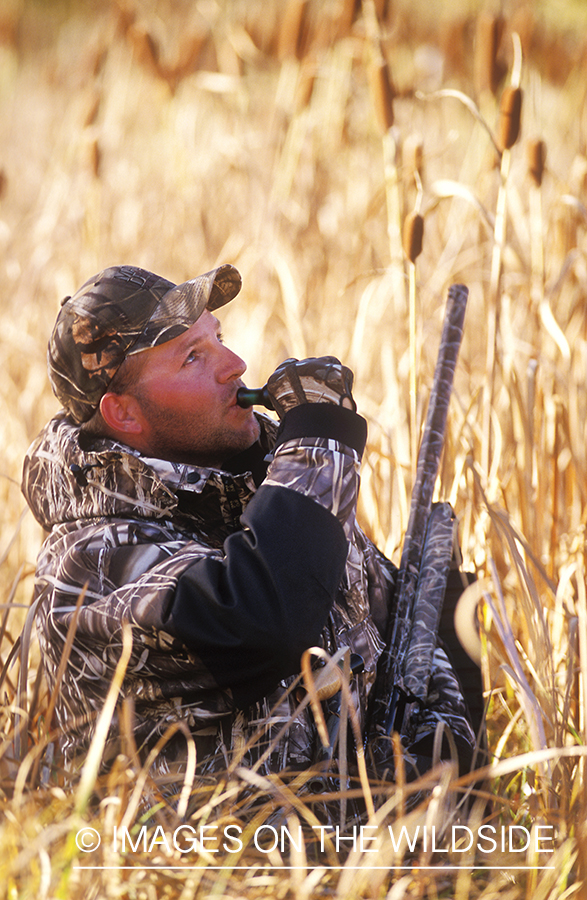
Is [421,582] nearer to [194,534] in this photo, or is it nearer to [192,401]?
[194,534]

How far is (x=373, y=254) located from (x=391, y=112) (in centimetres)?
51

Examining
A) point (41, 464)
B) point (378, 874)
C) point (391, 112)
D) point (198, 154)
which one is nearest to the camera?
point (378, 874)

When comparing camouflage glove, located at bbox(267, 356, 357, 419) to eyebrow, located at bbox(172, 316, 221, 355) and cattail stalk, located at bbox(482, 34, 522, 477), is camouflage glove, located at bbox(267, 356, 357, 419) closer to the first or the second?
eyebrow, located at bbox(172, 316, 221, 355)

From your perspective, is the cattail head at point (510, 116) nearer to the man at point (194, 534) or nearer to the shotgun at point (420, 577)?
the shotgun at point (420, 577)

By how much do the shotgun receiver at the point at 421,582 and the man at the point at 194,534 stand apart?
0.04 metres

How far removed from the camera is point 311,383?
136cm

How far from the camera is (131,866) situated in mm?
1132

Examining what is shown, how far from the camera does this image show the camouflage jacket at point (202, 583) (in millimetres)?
1203

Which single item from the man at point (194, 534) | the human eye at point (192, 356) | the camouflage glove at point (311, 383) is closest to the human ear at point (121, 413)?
the man at point (194, 534)

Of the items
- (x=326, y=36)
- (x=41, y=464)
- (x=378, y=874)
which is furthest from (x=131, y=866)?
(x=326, y=36)

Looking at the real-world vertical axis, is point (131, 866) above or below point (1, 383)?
below

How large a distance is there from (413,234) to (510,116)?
1.12 ft

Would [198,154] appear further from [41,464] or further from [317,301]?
[41,464]

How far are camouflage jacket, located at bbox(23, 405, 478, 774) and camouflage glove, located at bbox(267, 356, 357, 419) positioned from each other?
32 millimetres
